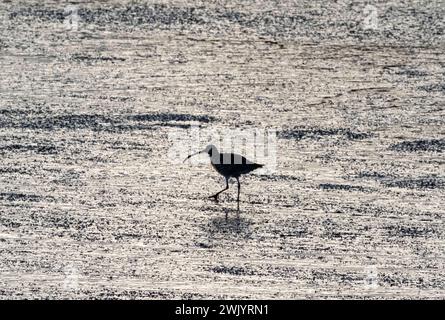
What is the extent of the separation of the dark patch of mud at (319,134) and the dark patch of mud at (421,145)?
0.26 metres

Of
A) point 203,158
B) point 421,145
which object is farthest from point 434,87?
point 203,158

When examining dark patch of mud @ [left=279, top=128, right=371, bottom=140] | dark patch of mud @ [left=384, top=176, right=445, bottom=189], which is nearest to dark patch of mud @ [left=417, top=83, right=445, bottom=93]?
dark patch of mud @ [left=279, top=128, right=371, bottom=140]

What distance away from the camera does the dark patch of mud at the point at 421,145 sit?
27.1 feet

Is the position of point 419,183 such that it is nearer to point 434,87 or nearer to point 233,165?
point 233,165

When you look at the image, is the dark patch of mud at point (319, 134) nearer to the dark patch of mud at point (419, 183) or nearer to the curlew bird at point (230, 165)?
the dark patch of mud at point (419, 183)

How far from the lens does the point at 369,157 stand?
8.03 metres

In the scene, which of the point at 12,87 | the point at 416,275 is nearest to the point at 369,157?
the point at 416,275

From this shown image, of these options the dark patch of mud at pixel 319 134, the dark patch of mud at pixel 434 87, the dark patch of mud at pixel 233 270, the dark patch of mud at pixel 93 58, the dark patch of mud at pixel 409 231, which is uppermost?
the dark patch of mud at pixel 93 58

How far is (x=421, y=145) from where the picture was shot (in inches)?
328

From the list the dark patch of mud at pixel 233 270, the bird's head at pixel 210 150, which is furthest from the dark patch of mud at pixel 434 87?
the dark patch of mud at pixel 233 270

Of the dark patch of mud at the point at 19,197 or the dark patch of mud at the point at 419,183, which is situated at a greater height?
the dark patch of mud at the point at 419,183

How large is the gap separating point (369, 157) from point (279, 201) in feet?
3.32

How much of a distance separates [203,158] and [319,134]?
0.96m

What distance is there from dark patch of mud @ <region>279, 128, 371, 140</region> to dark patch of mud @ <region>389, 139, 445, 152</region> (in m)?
0.26
